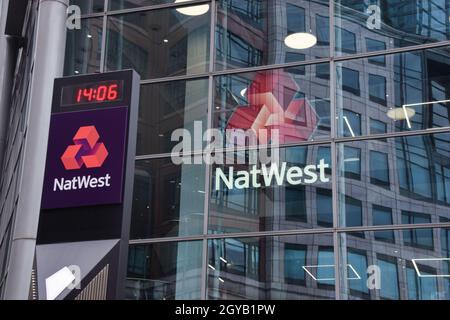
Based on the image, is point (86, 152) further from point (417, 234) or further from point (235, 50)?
point (235, 50)

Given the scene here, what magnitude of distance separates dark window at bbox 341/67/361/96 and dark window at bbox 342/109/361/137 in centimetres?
39

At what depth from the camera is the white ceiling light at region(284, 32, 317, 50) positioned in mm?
14047

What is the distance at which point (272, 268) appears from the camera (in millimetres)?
12820

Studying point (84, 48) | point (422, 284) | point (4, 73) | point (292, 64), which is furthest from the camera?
point (4, 73)

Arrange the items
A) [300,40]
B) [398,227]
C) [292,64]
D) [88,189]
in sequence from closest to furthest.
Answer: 1. [88,189]
2. [398,227]
3. [292,64]
4. [300,40]

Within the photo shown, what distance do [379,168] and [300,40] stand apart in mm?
2806

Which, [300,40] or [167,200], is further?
[300,40]

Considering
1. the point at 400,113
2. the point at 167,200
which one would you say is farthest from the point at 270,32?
the point at 167,200

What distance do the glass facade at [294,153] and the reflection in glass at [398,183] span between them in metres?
0.02

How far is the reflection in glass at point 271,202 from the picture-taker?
13016mm

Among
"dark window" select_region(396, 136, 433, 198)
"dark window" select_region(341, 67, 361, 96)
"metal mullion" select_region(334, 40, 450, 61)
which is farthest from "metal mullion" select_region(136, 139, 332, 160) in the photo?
"metal mullion" select_region(334, 40, 450, 61)

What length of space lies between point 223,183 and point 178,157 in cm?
100
